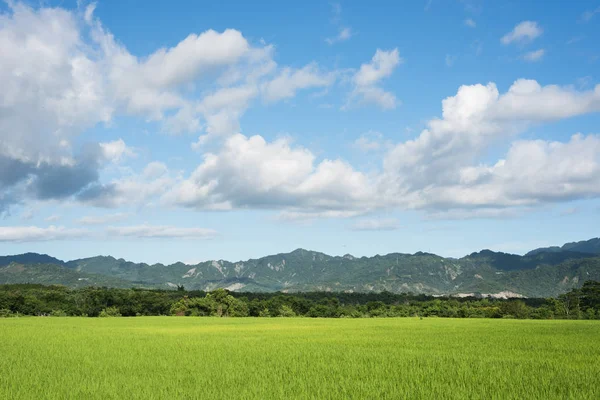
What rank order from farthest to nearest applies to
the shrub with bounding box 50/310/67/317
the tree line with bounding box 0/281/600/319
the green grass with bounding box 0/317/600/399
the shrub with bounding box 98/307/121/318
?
the shrub with bounding box 50/310/67/317 → the shrub with bounding box 98/307/121/318 → the tree line with bounding box 0/281/600/319 → the green grass with bounding box 0/317/600/399

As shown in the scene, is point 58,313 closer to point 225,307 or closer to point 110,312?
point 110,312

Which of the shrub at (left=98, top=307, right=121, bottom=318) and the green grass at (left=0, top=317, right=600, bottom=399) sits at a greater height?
the green grass at (left=0, top=317, right=600, bottom=399)

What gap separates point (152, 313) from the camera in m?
96.5

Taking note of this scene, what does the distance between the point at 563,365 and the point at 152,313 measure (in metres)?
91.8

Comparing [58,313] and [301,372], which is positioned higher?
[301,372]

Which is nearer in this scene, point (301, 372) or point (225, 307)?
point (301, 372)

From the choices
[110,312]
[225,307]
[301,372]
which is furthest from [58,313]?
[301,372]

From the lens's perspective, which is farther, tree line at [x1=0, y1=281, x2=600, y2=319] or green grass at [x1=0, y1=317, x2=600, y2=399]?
tree line at [x1=0, y1=281, x2=600, y2=319]

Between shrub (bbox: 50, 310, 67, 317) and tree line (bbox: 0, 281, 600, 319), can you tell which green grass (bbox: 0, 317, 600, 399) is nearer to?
tree line (bbox: 0, 281, 600, 319)

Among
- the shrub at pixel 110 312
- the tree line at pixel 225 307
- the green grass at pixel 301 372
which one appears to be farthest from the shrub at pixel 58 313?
the green grass at pixel 301 372

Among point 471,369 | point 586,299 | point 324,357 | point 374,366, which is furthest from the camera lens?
point 586,299

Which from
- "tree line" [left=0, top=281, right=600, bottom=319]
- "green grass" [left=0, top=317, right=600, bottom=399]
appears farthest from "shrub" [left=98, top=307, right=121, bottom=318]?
"green grass" [left=0, top=317, right=600, bottom=399]

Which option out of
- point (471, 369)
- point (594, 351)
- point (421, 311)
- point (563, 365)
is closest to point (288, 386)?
point (471, 369)

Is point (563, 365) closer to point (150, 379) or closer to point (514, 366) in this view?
point (514, 366)
